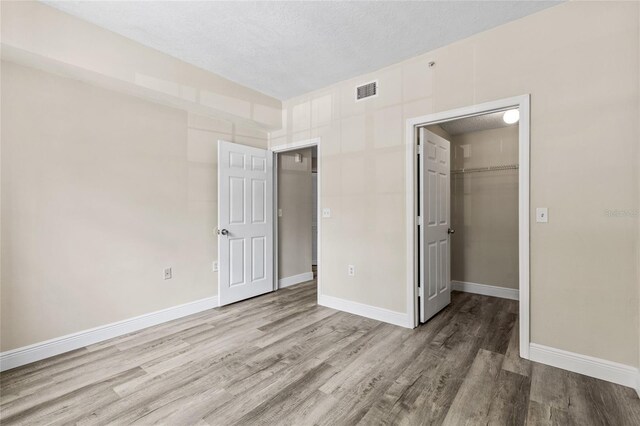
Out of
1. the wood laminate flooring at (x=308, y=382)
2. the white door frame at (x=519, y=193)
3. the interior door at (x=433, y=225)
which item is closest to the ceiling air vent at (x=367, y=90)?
the white door frame at (x=519, y=193)

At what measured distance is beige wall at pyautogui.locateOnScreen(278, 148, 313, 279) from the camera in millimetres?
4414

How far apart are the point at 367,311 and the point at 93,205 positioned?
9.38ft

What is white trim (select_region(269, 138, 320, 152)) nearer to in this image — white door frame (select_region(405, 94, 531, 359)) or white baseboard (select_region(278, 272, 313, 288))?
white door frame (select_region(405, 94, 531, 359))

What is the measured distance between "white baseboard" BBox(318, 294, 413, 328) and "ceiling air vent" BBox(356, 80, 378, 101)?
232 cm

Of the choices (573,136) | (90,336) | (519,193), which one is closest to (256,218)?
(90,336)

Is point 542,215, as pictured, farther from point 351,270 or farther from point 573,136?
point 351,270

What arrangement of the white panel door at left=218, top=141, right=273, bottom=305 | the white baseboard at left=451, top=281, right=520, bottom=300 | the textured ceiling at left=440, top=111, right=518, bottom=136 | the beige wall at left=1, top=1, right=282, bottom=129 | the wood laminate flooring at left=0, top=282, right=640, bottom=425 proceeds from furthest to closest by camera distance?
the white baseboard at left=451, top=281, right=520, bottom=300 < the textured ceiling at left=440, top=111, right=518, bottom=136 < the white panel door at left=218, top=141, right=273, bottom=305 < the beige wall at left=1, top=1, right=282, bottom=129 < the wood laminate flooring at left=0, top=282, right=640, bottom=425

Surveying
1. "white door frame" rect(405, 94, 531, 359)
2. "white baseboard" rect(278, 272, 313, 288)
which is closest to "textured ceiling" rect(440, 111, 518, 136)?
"white door frame" rect(405, 94, 531, 359)

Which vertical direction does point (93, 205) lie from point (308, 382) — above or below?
above

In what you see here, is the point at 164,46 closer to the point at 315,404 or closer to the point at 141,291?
the point at 141,291

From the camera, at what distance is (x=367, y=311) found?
10.6ft

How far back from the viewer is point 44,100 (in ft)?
7.75

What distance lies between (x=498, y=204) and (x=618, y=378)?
2.45 metres

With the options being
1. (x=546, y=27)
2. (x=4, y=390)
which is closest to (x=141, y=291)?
(x=4, y=390)
